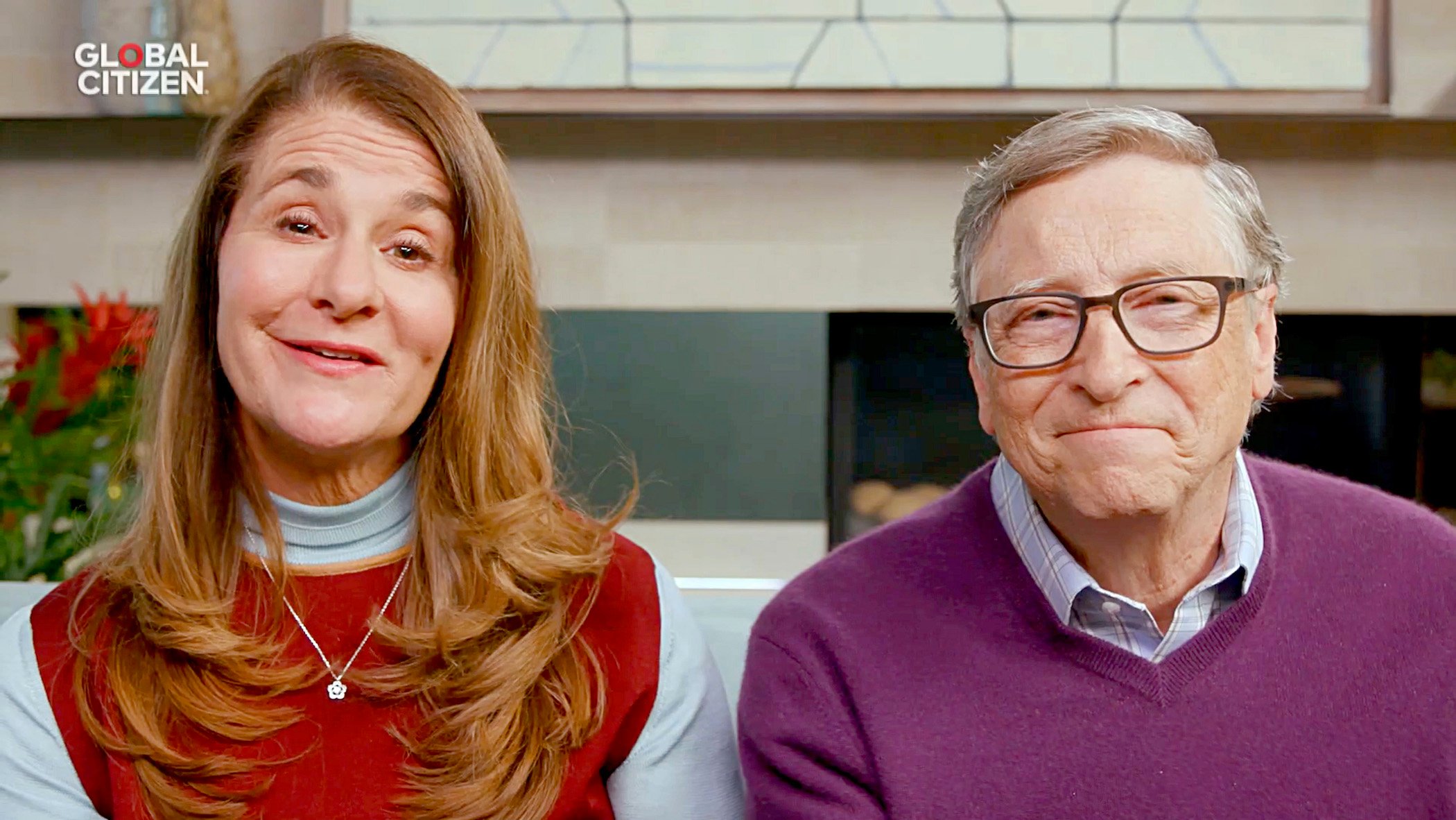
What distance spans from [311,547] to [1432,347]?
2.42m

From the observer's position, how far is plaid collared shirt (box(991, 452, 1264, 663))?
1.02m

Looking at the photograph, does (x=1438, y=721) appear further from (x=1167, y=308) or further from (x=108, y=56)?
(x=108, y=56)

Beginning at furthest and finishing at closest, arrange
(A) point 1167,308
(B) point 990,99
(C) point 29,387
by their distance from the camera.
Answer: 1. (B) point 990,99
2. (C) point 29,387
3. (A) point 1167,308

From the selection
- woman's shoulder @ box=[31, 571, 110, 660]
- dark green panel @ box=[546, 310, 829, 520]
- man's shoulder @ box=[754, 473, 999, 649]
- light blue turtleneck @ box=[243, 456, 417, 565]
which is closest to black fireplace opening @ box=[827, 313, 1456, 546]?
dark green panel @ box=[546, 310, 829, 520]

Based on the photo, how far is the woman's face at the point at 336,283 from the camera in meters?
0.99

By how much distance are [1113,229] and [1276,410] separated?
1916 millimetres

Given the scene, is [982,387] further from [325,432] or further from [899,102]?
[899,102]

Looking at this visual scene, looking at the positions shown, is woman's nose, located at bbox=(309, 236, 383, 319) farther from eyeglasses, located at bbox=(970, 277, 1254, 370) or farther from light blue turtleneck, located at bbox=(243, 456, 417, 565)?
eyeglasses, located at bbox=(970, 277, 1254, 370)

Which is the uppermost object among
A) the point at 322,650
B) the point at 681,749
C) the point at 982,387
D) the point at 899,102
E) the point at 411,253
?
the point at 899,102

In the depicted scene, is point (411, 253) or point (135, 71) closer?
point (411, 253)

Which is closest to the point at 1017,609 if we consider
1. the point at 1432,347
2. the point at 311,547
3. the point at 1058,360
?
the point at 1058,360

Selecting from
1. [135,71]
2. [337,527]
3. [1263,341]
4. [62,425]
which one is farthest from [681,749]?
[135,71]

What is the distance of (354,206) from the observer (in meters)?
1.01

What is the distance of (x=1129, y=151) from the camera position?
979mm
